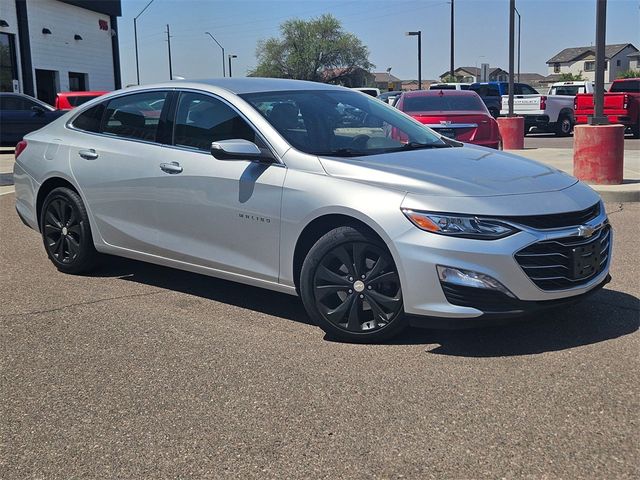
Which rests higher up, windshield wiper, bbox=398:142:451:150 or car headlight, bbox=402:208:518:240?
windshield wiper, bbox=398:142:451:150

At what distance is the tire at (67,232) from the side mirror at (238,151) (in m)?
1.72

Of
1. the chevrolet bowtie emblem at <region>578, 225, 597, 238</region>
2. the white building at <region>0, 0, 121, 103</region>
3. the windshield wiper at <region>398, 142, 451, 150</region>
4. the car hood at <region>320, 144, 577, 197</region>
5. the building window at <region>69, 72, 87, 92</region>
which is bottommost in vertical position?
the chevrolet bowtie emblem at <region>578, 225, 597, 238</region>

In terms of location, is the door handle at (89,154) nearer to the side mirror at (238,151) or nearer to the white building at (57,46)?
the side mirror at (238,151)

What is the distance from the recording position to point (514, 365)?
396 cm

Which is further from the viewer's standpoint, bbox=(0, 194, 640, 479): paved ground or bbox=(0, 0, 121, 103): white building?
bbox=(0, 0, 121, 103): white building

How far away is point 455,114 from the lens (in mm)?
11016

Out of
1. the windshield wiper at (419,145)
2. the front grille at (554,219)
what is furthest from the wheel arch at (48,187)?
the front grille at (554,219)

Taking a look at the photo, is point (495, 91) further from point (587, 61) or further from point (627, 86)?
point (587, 61)

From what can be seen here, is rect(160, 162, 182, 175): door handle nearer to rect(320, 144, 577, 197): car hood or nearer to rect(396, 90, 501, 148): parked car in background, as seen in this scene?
rect(320, 144, 577, 197): car hood

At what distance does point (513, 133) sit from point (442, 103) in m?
6.65

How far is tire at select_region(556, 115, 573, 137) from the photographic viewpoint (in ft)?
79.6

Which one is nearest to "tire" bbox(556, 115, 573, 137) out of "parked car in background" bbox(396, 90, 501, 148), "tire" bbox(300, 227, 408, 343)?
"parked car in background" bbox(396, 90, 501, 148)

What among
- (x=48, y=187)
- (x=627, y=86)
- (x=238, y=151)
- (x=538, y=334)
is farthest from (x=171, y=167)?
(x=627, y=86)

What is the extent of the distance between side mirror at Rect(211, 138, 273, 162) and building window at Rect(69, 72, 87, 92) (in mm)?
34180
